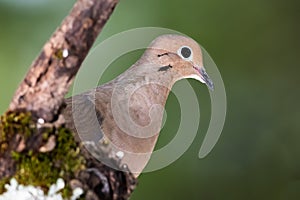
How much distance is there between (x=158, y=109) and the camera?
124 cm

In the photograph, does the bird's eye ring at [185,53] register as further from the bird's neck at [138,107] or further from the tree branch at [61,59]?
the tree branch at [61,59]

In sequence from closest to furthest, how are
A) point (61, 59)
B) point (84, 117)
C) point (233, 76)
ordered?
point (61, 59) → point (84, 117) → point (233, 76)

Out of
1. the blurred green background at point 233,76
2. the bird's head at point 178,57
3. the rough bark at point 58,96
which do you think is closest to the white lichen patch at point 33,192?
the rough bark at point 58,96

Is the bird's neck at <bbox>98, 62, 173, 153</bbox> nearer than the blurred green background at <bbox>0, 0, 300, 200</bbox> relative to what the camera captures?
Yes

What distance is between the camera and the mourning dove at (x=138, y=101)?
3.78 feet

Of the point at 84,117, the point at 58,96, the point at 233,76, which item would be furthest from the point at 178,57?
the point at 233,76

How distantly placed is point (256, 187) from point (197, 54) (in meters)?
1.71

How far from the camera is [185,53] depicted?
1.24 m

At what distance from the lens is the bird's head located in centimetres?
123

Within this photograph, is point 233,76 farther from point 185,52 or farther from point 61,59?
point 61,59

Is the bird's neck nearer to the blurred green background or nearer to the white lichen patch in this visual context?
the white lichen patch

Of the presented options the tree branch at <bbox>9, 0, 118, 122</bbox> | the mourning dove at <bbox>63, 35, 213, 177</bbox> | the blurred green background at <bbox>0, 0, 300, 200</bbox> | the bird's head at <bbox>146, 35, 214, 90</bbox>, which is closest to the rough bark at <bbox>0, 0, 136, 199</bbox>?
the tree branch at <bbox>9, 0, 118, 122</bbox>

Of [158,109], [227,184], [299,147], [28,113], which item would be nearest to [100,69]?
[158,109]

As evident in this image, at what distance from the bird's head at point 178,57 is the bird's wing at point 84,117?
6.5 inches
